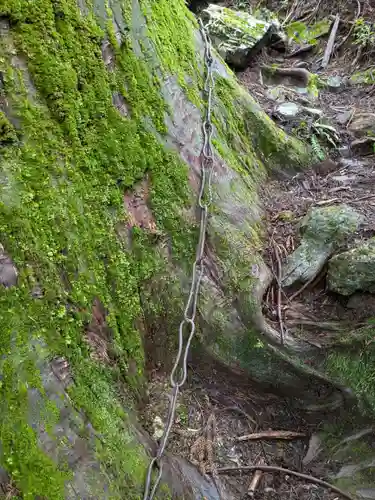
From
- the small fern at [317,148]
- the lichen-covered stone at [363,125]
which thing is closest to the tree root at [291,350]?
the small fern at [317,148]

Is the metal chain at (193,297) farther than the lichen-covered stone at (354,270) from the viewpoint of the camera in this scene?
A: No

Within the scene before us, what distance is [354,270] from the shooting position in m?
3.24

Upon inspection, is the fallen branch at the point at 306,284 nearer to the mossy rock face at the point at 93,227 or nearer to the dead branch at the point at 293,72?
the mossy rock face at the point at 93,227

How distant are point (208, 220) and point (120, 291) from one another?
1.00 meters

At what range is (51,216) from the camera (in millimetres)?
2271

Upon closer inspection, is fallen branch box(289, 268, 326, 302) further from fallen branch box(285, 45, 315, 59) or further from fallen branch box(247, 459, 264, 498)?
fallen branch box(285, 45, 315, 59)

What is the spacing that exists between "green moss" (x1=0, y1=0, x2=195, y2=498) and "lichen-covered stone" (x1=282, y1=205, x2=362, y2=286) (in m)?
1.12

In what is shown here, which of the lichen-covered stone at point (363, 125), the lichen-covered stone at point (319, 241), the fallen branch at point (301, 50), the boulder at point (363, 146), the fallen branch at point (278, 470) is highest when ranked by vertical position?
the fallen branch at point (301, 50)

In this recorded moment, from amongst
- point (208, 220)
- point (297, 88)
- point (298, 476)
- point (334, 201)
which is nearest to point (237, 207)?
point (208, 220)

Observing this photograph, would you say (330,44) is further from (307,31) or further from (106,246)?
(106,246)

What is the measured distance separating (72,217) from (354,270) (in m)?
2.12

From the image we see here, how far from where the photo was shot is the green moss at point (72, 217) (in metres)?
1.98

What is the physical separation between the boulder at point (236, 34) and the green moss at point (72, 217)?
4793mm

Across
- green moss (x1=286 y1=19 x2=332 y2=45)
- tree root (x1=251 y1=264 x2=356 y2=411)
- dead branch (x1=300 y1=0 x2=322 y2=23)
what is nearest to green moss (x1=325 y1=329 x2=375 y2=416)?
tree root (x1=251 y1=264 x2=356 y2=411)
